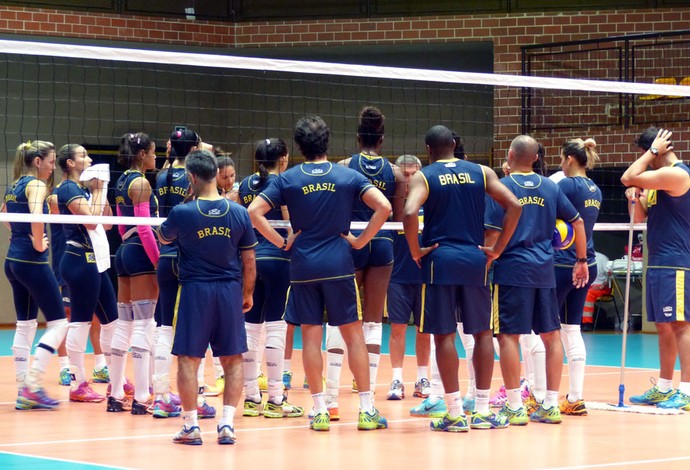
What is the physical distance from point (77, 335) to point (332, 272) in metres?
2.83

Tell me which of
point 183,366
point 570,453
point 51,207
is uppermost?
→ point 51,207

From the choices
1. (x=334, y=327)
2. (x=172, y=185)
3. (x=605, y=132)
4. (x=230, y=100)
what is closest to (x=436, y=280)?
(x=334, y=327)

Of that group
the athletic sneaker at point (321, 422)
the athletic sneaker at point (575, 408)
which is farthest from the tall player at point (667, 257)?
the athletic sneaker at point (321, 422)

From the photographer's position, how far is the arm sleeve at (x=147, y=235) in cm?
851

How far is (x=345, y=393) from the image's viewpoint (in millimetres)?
10086

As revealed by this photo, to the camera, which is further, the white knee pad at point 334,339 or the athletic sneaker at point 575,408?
the athletic sneaker at point 575,408

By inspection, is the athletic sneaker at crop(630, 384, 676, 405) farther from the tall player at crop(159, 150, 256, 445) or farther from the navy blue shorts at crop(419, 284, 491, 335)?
the tall player at crop(159, 150, 256, 445)

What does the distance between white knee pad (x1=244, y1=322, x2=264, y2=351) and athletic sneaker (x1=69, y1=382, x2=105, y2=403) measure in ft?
5.38

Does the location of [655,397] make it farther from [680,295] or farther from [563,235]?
[563,235]

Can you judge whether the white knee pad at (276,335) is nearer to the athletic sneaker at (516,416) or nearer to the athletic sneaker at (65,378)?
the athletic sneaker at (516,416)

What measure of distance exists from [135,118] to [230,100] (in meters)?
Result: 1.65

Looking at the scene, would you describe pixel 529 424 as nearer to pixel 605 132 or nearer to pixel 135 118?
pixel 605 132

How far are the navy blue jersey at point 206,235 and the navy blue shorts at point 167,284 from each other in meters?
0.77

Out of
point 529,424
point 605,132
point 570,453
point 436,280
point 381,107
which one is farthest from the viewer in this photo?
point 381,107
